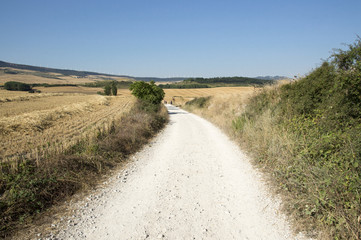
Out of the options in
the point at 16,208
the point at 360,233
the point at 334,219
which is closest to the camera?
the point at 360,233

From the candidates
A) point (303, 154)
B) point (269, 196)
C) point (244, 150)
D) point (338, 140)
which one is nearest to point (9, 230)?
point (269, 196)

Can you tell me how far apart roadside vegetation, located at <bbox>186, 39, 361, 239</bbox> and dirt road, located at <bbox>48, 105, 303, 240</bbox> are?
48cm

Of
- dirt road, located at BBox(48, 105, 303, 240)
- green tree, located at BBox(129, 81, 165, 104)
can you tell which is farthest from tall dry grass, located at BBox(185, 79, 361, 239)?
green tree, located at BBox(129, 81, 165, 104)

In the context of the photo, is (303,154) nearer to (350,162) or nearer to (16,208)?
(350,162)

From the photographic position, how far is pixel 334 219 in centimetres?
314

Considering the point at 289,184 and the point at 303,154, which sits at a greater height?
the point at 303,154

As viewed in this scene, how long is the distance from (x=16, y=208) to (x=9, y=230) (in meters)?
0.51

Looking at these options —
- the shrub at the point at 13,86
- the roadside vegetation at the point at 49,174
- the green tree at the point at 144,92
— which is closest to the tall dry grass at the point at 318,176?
the roadside vegetation at the point at 49,174

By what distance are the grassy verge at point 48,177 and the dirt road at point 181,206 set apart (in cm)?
63

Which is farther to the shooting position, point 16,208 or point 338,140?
point 338,140

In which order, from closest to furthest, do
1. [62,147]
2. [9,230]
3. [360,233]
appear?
[360,233], [9,230], [62,147]

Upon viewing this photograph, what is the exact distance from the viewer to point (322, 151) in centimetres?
432

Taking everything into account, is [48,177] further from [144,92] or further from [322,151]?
[144,92]

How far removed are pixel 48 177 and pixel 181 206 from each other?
3.12 m
